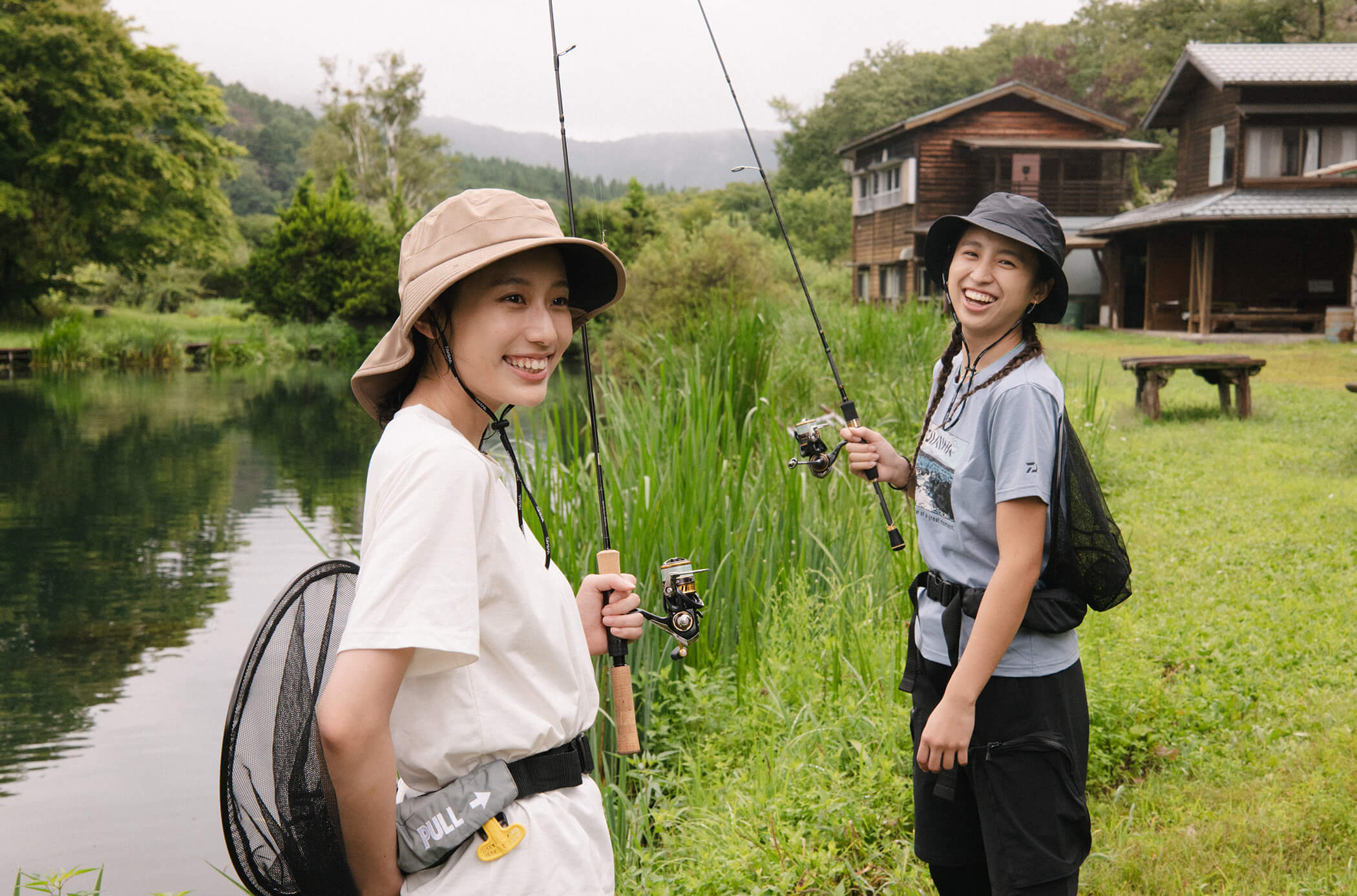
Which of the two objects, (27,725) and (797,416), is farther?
(797,416)

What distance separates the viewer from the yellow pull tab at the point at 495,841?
4.40 ft

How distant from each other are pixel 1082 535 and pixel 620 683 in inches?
33.7

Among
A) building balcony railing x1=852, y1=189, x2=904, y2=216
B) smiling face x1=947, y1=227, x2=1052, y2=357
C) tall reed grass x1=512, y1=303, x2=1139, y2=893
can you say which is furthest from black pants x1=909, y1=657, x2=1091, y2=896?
building balcony railing x1=852, y1=189, x2=904, y2=216

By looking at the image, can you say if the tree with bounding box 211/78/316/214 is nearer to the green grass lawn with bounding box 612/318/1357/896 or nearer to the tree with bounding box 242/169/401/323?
the tree with bounding box 242/169/401/323

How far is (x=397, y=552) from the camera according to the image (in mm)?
1238

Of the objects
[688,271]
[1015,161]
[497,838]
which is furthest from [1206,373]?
[1015,161]

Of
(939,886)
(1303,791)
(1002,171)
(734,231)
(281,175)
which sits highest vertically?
(281,175)

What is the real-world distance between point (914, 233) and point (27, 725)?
85.1 feet

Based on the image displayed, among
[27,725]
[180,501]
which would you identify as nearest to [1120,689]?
[27,725]

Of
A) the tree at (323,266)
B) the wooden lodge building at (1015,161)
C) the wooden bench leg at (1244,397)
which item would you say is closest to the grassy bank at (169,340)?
the tree at (323,266)

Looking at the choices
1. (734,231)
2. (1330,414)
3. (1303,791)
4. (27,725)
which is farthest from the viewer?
(734,231)

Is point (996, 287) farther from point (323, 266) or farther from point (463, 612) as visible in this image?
point (323, 266)

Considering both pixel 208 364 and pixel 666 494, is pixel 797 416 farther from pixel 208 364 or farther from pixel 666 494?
pixel 208 364

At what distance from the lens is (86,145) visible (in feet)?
97.3
